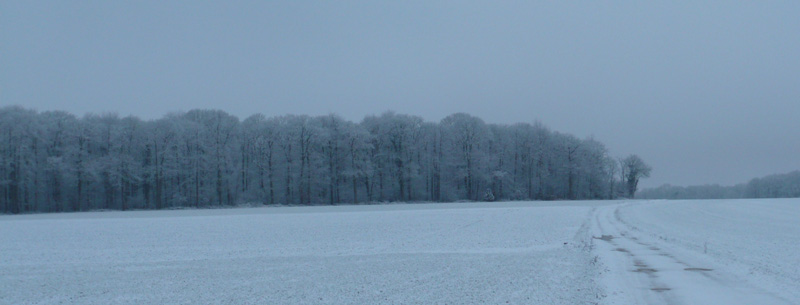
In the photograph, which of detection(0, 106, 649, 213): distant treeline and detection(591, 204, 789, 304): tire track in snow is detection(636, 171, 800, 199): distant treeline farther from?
detection(591, 204, 789, 304): tire track in snow

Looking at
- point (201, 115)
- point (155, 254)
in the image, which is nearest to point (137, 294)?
point (155, 254)

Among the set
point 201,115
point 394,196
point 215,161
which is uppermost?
point 201,115

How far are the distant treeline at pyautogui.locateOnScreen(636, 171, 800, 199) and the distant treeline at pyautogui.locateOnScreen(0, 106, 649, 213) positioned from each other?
123ft

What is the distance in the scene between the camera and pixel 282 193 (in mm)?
83250

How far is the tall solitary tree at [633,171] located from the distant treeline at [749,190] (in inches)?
509

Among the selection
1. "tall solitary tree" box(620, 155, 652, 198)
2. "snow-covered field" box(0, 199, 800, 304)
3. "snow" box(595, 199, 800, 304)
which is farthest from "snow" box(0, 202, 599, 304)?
"tall solitary tree" box(620, 155, 652, 198)

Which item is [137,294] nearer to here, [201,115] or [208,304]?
[208,304]

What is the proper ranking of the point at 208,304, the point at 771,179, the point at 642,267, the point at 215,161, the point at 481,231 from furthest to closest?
the point at 771,179 → the point at 215,161 → the point at 481,231 → the point at 642,267 → the point at 208,304

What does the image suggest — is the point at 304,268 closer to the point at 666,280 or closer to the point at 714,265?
the point at 666,280

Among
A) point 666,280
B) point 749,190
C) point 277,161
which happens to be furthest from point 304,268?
point 749,190

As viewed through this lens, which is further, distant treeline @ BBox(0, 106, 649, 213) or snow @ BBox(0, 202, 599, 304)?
distant treeline @ BBox(0, 106, 649, 213)

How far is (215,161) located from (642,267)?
71180 millimetres

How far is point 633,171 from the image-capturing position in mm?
113812

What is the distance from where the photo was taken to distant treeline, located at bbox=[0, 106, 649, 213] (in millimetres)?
71312
